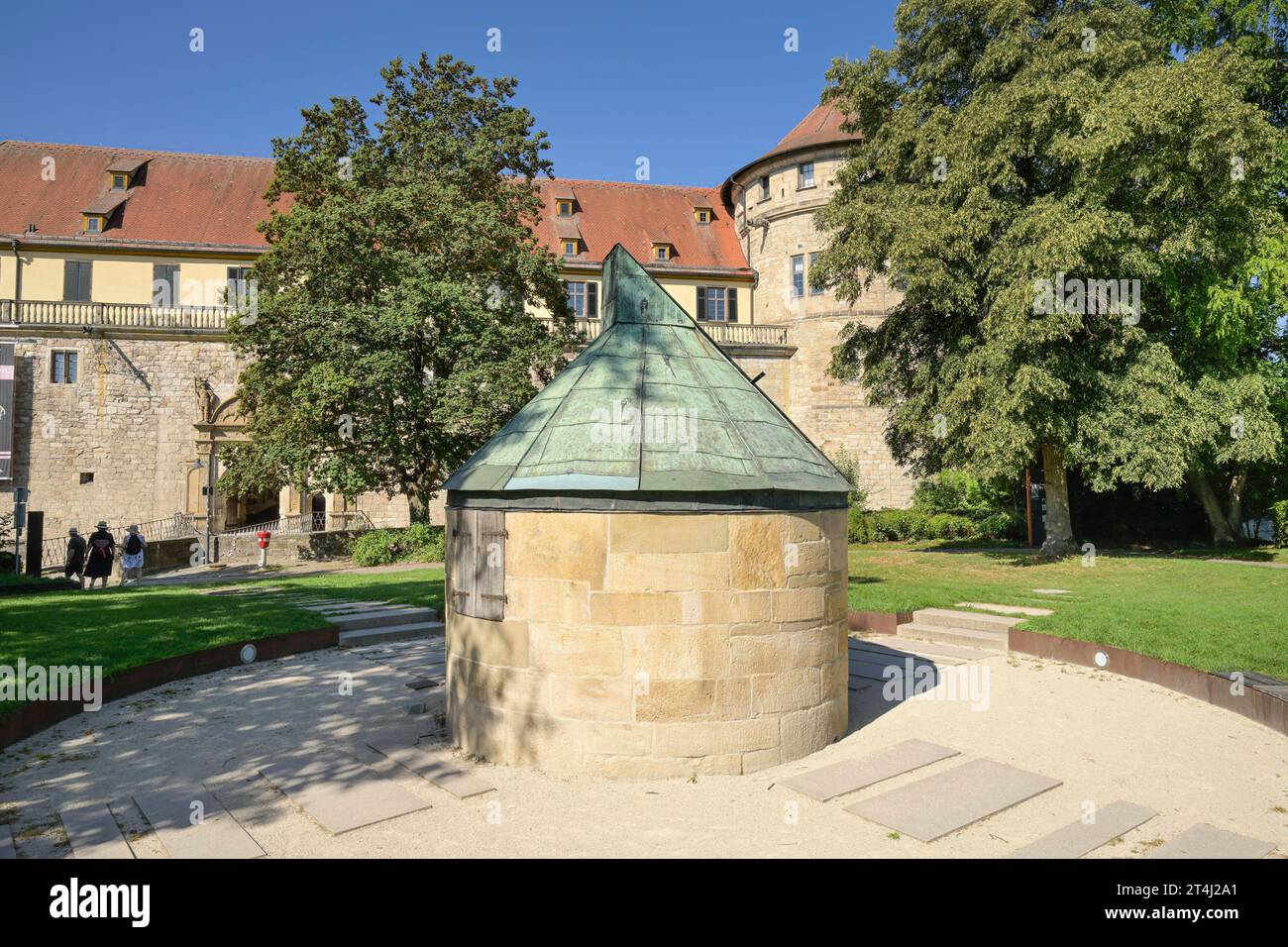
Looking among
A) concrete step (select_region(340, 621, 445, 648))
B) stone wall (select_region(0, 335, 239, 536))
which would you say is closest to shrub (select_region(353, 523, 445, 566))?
concrete step (select_region(340, 621, 445, 648))

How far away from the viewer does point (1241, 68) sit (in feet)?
63.3

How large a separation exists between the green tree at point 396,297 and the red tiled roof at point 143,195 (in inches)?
471

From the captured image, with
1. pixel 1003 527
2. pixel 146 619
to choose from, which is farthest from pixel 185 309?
pixel 1003 527

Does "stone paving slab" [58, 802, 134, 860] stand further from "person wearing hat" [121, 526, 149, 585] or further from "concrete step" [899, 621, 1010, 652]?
"person wearing hat" [121, 526, 149, 585]

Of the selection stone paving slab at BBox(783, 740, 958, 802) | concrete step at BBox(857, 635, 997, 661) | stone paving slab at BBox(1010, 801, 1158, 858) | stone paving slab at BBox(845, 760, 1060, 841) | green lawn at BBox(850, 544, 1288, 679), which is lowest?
concrete step at BBox(857, 635, 997, 661)

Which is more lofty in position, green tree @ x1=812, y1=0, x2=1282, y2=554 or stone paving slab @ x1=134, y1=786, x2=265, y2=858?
green tree @ x1=812, y1=0, x2=1282, y2=554

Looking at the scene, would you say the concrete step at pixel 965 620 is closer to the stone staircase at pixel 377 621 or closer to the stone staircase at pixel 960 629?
the stone staircase at pixel 960 629

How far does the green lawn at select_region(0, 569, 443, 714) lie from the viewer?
968cm

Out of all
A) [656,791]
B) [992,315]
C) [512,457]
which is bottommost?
[656,791]

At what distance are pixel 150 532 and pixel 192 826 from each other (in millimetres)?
A: 31087

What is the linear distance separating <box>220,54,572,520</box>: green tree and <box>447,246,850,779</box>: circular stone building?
16.6 meters
